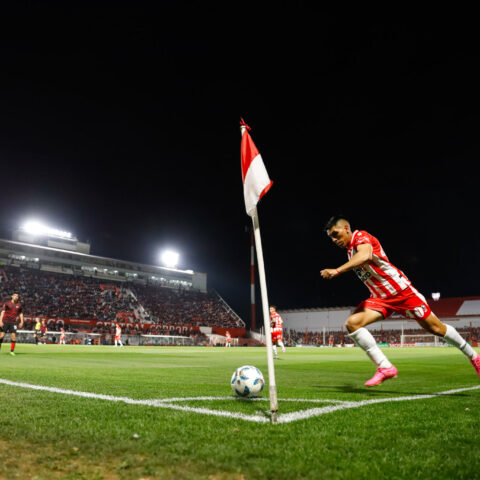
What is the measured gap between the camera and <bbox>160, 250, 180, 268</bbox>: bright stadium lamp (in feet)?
266

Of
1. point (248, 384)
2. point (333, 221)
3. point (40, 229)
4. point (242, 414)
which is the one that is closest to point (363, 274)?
point (333, 221)

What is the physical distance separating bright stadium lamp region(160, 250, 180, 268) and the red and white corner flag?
256 feet

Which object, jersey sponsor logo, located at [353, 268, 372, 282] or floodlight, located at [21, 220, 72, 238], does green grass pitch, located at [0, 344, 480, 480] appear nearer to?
jersey sponsor logo, located at [353, 268, 372, 282]

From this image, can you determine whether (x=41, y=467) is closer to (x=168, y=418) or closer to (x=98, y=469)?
(x=98, y=469)

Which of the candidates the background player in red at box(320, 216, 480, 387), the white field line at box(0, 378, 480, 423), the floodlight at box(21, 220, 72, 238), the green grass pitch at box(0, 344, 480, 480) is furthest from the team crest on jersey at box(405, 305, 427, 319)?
the floodlight at box(21, 220, 72, 238)

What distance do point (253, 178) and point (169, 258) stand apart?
258 ft

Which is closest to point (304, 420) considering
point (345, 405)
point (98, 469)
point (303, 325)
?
point (345, 405)

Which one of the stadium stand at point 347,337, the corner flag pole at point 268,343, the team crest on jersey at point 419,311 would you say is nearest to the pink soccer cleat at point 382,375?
the team crest on jersey at point 419,311

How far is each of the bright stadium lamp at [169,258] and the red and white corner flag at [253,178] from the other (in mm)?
77935

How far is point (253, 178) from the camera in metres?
4.38

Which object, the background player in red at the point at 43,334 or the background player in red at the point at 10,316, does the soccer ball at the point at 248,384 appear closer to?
the background player in red at the point at 10,316

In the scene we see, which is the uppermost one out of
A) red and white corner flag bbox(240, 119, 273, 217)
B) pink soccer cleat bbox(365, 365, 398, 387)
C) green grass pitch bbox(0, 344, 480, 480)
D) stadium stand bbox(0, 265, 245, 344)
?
stadium stand bbox(0, 265, 245, 344)

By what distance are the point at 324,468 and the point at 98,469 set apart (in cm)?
125

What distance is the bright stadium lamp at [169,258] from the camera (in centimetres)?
8119
